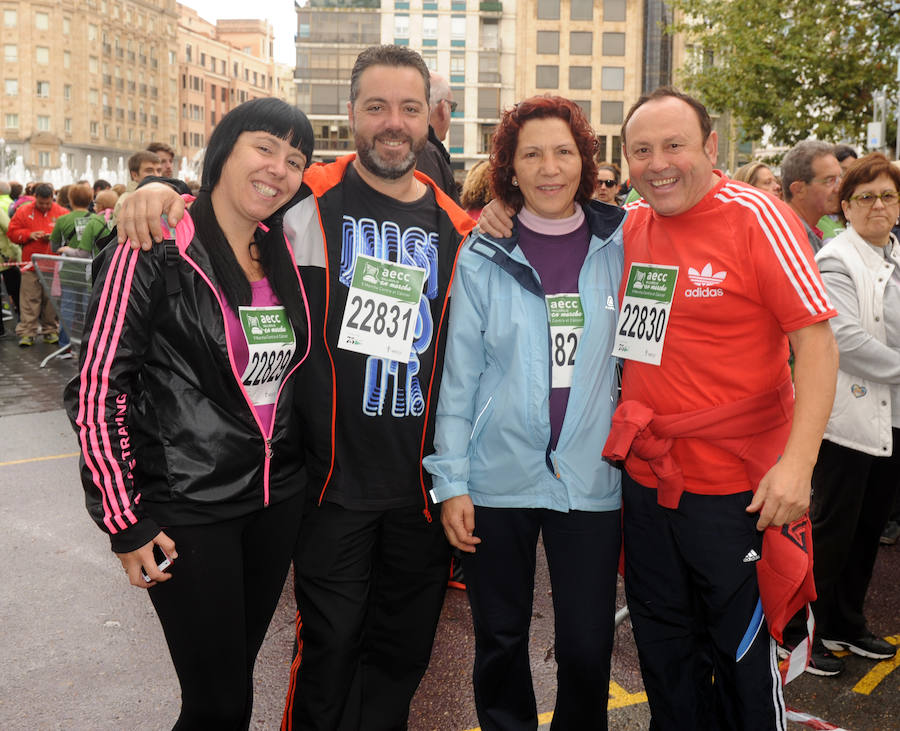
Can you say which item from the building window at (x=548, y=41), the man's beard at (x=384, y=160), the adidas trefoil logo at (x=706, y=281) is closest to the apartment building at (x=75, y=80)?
the building window at (x=548, y=41)

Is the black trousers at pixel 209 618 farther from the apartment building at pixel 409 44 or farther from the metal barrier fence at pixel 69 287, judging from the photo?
the apartment building at pixel 409 44

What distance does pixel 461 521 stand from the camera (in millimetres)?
2725

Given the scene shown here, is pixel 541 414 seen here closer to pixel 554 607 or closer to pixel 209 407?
pixel 554 607

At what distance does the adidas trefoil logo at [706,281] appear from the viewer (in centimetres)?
254

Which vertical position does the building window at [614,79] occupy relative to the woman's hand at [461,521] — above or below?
above

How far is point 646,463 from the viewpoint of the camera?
108 inches

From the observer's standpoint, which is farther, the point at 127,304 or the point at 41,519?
the point at 41,519

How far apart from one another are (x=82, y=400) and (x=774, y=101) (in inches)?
794

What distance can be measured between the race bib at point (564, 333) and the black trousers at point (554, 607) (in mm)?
431

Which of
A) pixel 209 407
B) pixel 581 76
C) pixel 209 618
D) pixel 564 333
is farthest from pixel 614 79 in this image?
pixel 209 618

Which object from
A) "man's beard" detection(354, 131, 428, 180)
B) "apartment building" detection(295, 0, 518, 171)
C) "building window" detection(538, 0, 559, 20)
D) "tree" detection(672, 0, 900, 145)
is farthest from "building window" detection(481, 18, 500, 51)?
"man's beard" detection(354, 131, 428, 180)

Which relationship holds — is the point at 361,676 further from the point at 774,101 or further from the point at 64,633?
the point at 774,101

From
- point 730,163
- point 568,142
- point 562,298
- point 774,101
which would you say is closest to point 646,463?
point 562,298

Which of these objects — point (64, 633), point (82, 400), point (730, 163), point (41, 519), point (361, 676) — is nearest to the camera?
point (82, 400)
